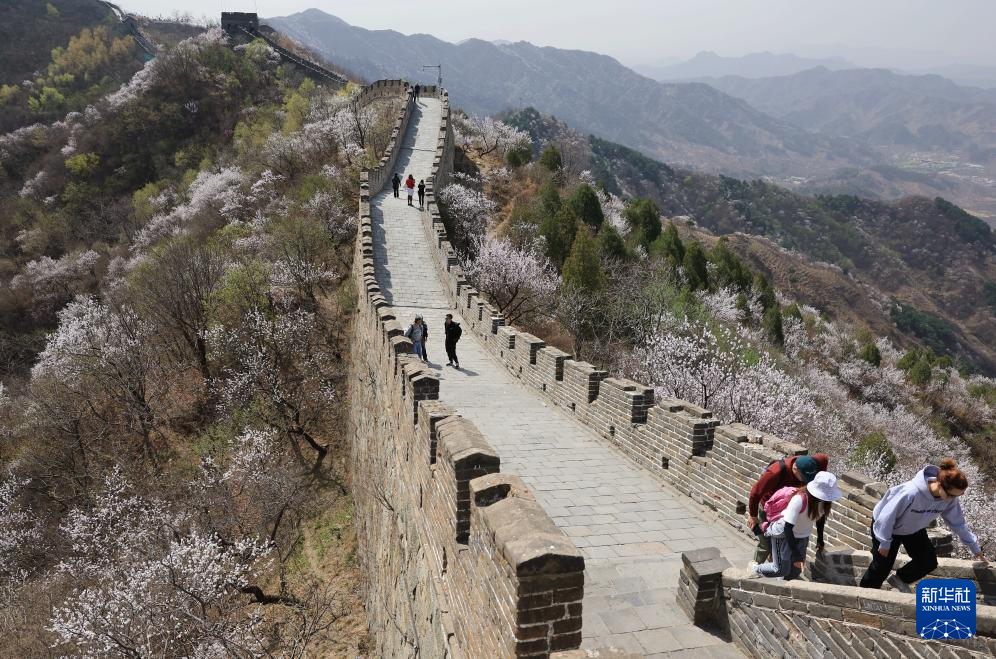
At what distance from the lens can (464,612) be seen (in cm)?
461

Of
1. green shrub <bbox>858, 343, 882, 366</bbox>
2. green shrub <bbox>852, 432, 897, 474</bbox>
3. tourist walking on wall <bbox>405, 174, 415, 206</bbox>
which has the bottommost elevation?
green shrub <bbox>858, 343, 882, 366</bbox>

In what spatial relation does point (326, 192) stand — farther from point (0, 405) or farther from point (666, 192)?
point (666, 192)

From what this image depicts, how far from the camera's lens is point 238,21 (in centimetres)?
6438

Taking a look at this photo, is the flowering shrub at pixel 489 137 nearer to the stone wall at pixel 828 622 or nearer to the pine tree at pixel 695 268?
the pine tree at pixel 695 268

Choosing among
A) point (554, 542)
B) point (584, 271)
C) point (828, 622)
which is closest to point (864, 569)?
point (828, 622)

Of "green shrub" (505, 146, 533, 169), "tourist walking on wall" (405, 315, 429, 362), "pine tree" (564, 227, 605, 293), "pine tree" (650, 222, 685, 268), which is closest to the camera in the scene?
"tourist walking on wall" (405, 315, 429, 362)

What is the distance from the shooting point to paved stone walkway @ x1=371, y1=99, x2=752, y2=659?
489 cm

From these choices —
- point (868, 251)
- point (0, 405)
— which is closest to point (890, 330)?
point (868, 251)

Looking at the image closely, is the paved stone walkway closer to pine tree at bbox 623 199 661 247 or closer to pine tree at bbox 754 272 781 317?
pine tree at bbox 623 199 661 247

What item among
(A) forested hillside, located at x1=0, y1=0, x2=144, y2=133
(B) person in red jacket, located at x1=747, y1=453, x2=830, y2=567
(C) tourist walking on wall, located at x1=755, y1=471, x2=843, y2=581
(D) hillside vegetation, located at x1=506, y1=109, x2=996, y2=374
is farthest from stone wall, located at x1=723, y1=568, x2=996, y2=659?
(D) hillside vegetation, located at x1=506, y1=109, x2=996, y2=374

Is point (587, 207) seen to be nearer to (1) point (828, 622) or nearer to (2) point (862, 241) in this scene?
(1) point (828, 622)

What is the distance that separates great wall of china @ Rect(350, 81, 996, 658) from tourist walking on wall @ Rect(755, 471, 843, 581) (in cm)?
37

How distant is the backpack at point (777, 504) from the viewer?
16.4ft

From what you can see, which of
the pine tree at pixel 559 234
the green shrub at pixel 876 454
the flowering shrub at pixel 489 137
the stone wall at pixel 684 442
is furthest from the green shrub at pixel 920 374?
the stone wall at pixel 684 442
